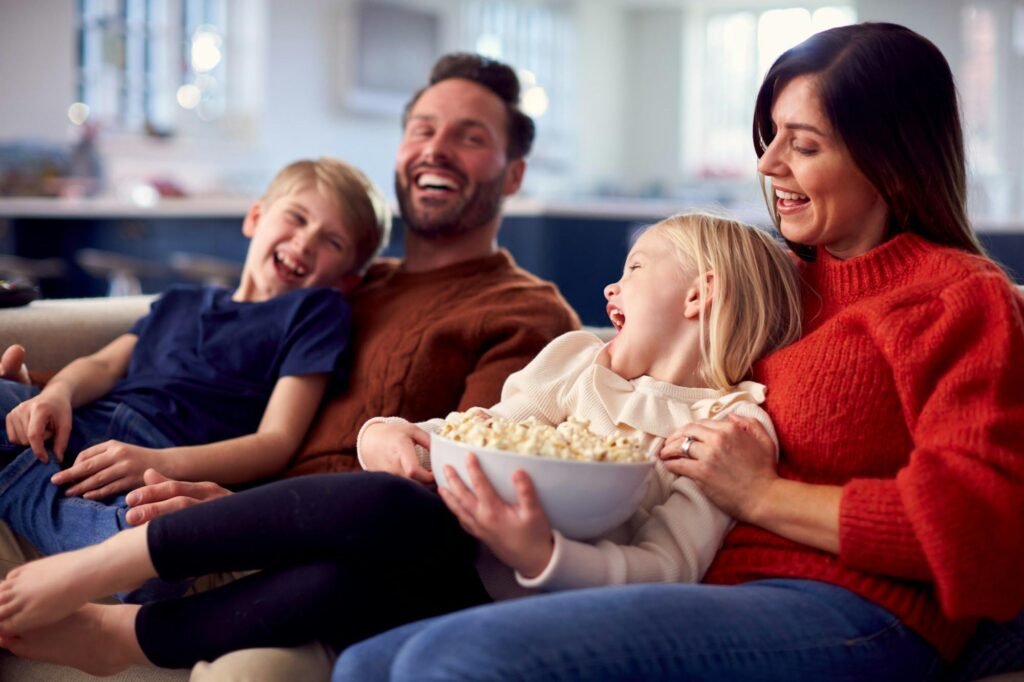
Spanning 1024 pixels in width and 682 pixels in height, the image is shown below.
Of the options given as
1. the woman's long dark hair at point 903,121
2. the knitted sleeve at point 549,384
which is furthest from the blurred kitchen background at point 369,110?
the knitted sleeve at point 549,384

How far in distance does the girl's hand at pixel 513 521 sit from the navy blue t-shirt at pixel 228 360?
711mm

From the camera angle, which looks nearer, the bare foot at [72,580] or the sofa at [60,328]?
the bare foot at [72,580]

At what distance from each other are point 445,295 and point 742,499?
86 cm

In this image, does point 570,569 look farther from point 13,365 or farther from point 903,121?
point 13,365

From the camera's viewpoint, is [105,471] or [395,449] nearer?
[395,449]

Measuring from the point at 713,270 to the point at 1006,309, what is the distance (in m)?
0.35

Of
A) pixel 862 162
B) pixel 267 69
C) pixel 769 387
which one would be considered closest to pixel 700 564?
pixel 769 387

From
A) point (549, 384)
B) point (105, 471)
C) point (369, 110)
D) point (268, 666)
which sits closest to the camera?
point (268, 666)

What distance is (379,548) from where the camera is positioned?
1.21 metres

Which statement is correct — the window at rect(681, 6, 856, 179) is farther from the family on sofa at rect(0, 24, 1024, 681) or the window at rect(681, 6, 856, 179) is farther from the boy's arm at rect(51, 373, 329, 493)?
the family on sofa at rect(0, 24, 1024, 681)

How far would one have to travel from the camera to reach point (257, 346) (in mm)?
1918

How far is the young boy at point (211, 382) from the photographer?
1.64 m

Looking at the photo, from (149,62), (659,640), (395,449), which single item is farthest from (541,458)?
(149,62)

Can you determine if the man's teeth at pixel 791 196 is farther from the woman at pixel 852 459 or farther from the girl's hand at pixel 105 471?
the girl's hand at pixel 105 471
